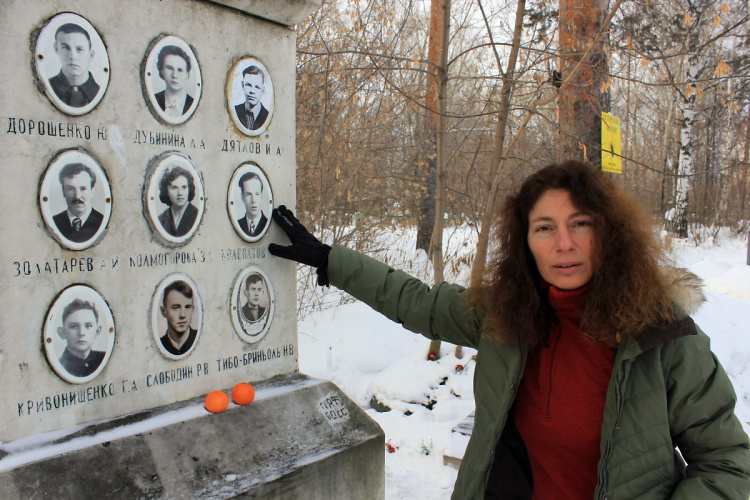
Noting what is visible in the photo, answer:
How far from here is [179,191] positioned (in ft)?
5.33

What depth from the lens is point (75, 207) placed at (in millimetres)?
1414

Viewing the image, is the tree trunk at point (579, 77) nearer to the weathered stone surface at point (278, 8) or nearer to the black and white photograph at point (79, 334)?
the weathered stone surface at point (278, 8)

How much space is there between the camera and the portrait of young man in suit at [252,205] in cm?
179

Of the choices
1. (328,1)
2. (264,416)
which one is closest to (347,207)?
(328,1)

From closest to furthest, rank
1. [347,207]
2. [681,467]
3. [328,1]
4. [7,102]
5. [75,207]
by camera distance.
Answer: [7,102], [75,207], [681,467], [328,1], [347,207]

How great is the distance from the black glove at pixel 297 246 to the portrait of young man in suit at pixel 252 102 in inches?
11.8

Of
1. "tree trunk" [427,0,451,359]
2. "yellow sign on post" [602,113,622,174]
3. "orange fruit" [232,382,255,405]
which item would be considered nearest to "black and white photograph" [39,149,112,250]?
"orange fruit" [232,382,255,405]

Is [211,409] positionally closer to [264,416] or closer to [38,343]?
[264,416]

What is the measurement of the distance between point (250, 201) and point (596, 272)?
110 cm

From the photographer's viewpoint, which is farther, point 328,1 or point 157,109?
point 328,1

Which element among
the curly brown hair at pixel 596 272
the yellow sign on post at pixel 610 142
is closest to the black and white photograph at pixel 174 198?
the curly brown hair at pixel 596 272

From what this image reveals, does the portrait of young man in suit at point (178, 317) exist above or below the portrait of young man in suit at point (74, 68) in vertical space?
below

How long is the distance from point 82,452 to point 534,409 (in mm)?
1239

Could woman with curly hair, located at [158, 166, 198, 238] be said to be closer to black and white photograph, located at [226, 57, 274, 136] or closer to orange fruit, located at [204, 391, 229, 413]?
black and white photograph, located at [226, 57, 274, 136]
